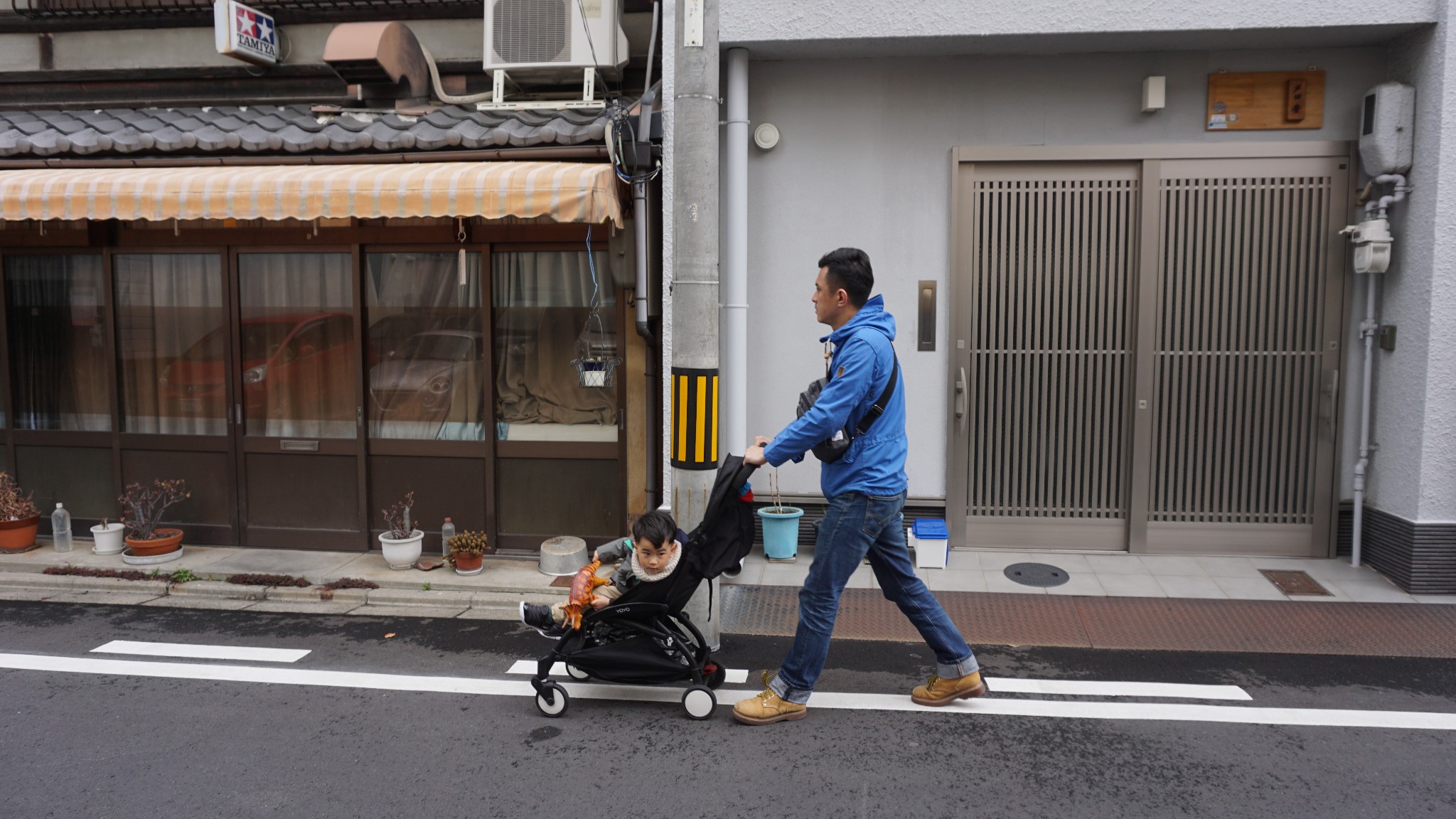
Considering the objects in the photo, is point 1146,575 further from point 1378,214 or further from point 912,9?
point 912,9

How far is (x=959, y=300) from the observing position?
7.23 m

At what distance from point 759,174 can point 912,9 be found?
1.60 meters

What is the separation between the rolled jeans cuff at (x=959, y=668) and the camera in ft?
15.1

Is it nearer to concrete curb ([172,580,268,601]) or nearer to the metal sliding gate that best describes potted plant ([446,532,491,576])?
concrete curb ([172,580,268,601])

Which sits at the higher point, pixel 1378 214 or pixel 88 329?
pixel 1378 214

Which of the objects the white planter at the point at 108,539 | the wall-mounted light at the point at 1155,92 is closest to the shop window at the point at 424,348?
the white planter at the point at 108,539

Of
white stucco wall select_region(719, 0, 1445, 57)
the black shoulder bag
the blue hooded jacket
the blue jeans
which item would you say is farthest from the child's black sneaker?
white stucco wall select_region(719, 0, 1445, 57)

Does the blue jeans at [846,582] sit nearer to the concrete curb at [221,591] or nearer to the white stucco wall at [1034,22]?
the white stucco wall at [1034,22]

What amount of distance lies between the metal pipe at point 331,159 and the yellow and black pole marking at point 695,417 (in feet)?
8.30

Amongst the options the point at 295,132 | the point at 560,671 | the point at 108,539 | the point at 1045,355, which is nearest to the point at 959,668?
the point at 560,671

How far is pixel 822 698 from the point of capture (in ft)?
15.7

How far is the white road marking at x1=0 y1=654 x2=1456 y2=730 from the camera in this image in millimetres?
4527

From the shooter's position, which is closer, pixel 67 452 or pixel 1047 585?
pixel 1047 585

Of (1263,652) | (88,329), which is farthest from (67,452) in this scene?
(1263,652)
